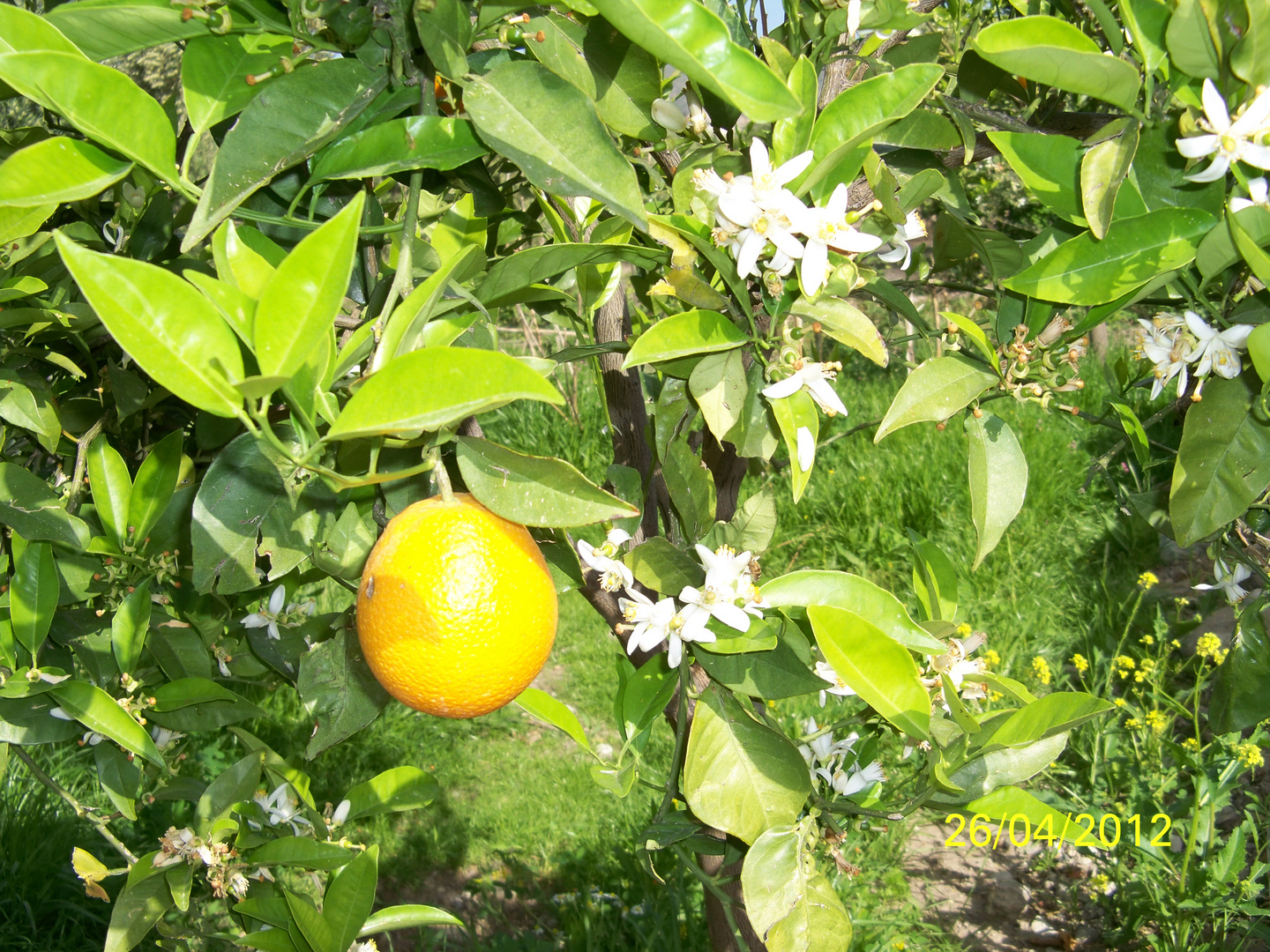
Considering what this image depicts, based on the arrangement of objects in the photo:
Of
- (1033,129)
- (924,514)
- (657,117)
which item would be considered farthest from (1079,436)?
(657,117)

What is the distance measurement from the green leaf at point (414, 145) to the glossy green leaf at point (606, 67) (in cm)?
8

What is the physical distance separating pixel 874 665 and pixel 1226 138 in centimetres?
40

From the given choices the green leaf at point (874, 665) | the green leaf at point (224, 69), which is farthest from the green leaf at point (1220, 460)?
the green leaf at point (224, 69)

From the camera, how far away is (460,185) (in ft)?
2.44

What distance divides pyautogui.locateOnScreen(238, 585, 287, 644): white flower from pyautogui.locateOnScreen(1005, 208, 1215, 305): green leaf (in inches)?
28.2

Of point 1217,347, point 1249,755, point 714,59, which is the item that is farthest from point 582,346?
point 1249,755

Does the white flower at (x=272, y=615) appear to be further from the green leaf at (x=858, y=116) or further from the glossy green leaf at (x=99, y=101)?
the green leaf at (x=858, y=116)

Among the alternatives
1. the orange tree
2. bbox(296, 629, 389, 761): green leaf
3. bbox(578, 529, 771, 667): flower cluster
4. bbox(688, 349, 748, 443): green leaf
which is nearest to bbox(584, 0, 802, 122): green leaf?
the orange tree

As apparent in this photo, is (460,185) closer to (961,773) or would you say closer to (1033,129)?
(1033,129)

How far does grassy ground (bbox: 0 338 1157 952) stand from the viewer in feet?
6.38

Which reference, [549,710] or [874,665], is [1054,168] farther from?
[549,710]

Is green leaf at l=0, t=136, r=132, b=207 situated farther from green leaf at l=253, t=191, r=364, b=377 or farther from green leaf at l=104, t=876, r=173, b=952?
green leaf at l=104, t=876, r=173, b=952

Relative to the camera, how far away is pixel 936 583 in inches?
38.3

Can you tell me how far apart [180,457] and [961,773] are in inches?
30.1
